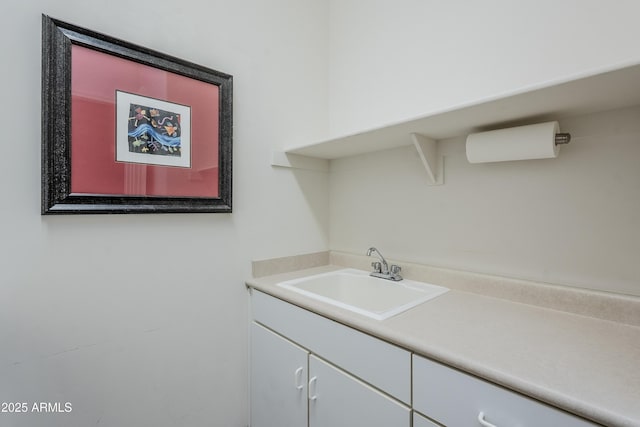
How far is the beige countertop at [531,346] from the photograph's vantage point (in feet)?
1.97

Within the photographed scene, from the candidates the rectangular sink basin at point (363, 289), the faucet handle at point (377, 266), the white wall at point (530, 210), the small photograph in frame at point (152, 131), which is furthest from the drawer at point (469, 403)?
the small photograph in frame at point (152, 131)

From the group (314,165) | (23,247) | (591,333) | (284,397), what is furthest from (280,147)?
(591,333)

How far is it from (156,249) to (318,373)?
816 millimetres

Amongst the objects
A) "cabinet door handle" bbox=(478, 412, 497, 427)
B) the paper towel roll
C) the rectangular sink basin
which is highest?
the paper towel roll

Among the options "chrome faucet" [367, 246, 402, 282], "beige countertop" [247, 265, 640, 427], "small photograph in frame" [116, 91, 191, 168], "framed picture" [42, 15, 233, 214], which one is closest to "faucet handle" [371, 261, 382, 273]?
"chrome faucet" [367, 246, 402, 282]

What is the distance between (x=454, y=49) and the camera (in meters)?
1.35

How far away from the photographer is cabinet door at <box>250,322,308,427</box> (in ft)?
3.95

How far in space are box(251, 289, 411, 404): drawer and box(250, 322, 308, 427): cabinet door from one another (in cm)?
7

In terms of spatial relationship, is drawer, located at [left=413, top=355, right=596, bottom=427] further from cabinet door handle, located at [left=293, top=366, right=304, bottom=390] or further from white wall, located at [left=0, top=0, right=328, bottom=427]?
white wall, located at [left=0, top=0, right=328, bottom=427]

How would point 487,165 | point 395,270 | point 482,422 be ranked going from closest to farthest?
point 482,422 < point 487,165 < point 395,270

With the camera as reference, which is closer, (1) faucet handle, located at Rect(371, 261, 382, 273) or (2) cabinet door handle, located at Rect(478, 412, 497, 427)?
(2) cabinet door handle, located at Rect(478, 412, 497, 427)

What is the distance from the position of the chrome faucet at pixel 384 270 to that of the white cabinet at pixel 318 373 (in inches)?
20.8

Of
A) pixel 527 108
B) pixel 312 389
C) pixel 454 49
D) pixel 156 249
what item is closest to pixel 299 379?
pixel 312 389

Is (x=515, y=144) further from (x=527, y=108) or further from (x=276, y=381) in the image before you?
(x=276, y=381)
